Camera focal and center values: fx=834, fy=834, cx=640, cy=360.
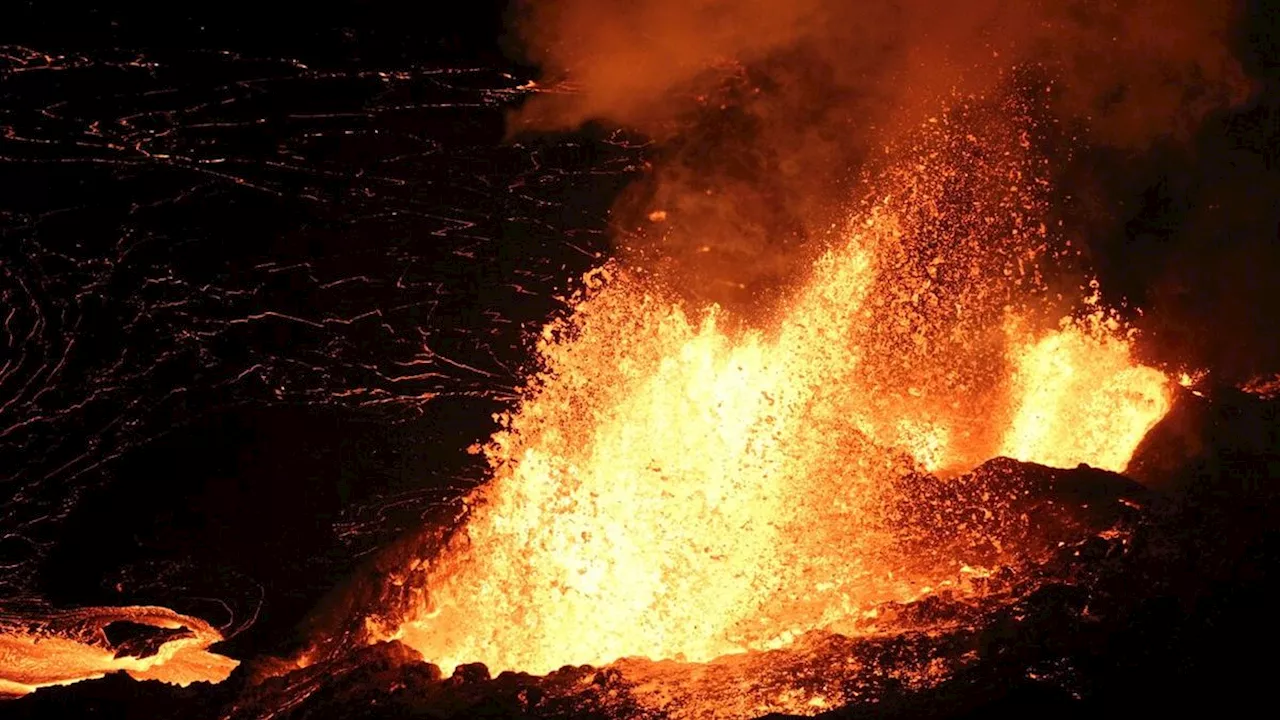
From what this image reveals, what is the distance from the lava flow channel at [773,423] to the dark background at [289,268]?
1.03m

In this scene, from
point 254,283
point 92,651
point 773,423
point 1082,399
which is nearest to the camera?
point 92,651

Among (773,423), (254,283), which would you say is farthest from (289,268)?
(773,423)

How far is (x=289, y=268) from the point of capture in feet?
41.7

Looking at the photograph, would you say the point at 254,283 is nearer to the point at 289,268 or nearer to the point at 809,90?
the point at 289,268

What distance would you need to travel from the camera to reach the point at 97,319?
11.4 metres

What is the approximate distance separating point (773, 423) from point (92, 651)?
971 cm

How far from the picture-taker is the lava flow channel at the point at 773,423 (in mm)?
10219

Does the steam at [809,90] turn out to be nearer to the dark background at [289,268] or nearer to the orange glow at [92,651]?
the dark background at [289,268]

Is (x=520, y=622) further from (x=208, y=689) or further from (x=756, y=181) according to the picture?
(x=756, y=181)

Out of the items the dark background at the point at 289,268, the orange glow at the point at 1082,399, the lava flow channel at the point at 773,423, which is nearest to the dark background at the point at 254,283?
the dark background at the point at 289,268

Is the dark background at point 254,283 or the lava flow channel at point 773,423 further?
the dark background at point 254,283

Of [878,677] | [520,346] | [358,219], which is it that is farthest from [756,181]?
[878,677]

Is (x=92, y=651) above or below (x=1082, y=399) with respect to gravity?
below

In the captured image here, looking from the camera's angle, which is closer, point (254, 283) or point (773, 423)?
point (773, 423)
